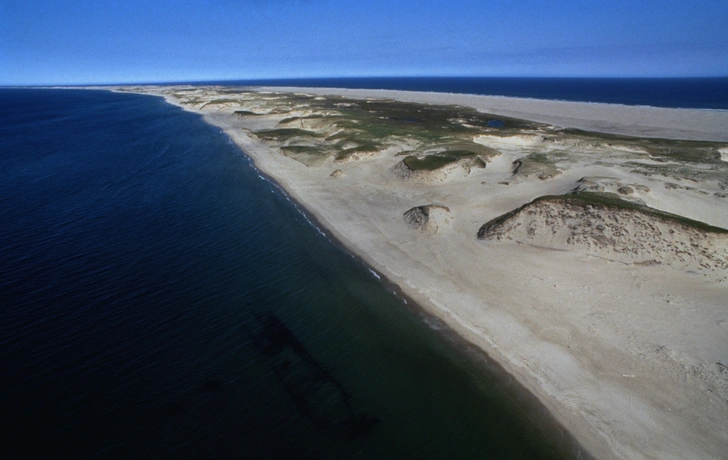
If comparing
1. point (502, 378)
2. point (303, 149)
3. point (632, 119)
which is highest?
point (632, 119)

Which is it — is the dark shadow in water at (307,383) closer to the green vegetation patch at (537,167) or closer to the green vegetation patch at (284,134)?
the green vegetation patch at (537,167)

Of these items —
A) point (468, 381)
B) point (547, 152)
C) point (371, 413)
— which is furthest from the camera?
point (547, 152)

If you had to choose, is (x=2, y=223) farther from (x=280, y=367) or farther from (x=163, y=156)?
(x=280, y=367)

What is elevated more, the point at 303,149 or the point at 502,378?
the point at 303,149

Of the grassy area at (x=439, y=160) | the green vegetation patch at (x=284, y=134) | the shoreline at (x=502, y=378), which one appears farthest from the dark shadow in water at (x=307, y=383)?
the green vegetation patch at (x=284, y=134)

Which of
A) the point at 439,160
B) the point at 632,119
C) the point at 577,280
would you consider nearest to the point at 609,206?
the point at 577,280

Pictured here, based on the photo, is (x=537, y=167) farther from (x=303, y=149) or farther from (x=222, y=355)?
(x=222, y=355)

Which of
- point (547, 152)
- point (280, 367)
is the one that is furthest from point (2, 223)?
point (547, 152)
